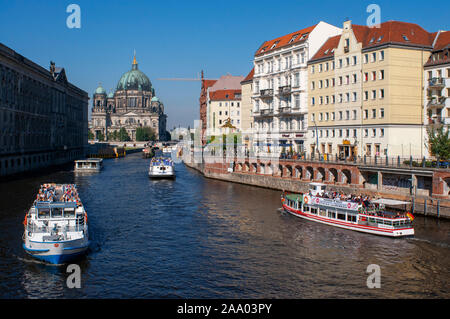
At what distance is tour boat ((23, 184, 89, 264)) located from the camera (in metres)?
33.7

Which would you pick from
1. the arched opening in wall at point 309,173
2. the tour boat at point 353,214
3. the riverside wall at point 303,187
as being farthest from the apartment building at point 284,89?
the tour boat at point 353,214

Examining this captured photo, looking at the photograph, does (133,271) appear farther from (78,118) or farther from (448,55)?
(78,118)

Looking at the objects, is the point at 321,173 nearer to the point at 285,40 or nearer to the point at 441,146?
the point at 441,146

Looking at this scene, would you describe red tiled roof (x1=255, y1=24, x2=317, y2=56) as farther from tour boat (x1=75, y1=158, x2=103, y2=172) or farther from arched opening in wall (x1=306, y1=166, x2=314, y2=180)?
tour boat (x1=75, y1=158, x2=103, y2=172)

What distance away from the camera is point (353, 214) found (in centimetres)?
4484

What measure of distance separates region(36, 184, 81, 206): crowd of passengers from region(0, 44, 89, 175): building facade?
46.0 meters

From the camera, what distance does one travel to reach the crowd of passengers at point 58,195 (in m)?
42.8

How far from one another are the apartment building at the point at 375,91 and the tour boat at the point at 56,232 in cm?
4048

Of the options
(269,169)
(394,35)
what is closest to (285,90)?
(269,169)

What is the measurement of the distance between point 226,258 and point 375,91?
40.7 metres

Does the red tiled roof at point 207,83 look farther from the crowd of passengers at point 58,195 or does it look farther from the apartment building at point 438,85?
the crowd of passengers at point 58,195

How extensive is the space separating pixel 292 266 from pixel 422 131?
4082 cm

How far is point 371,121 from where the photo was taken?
67.4 meters
